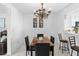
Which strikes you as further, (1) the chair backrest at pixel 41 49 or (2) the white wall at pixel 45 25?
(2) the white wall at pixel 45 25

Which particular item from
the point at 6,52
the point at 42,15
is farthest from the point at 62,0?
the point at 6,52

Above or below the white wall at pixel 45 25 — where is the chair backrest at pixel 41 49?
below

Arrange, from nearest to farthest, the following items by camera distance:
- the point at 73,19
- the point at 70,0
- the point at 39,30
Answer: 1. the point at 70,0
2. the point at 73,19
3. the point at 39,30

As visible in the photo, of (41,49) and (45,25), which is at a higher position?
(45,25)

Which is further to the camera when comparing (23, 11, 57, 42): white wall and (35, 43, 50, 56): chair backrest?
(23, 11, 57, 42): white wall

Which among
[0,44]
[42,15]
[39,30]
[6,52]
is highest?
[42,15]

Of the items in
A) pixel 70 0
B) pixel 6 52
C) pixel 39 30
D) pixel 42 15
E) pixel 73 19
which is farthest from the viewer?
pixel 39 30

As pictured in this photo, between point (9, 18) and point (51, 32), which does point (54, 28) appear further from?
point (9, 18)

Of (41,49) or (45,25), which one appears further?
(45,25)

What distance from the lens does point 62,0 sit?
855 millimetres

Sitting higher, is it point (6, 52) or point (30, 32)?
point (30, 32)

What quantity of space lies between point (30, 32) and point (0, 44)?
3643 mm

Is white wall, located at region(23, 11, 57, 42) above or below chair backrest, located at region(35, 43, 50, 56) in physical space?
above

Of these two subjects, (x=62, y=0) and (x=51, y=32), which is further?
(x=51, y=32)
